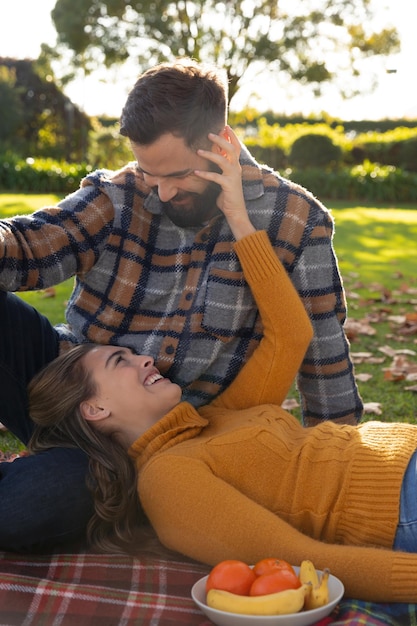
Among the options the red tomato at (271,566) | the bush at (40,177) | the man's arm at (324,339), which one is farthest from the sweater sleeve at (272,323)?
the bush at (40,177)

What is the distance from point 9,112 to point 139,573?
20330 mm

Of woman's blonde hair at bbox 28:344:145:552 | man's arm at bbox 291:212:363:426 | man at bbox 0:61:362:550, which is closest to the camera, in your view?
woman's blonde hair at bbox 28:344:145:552

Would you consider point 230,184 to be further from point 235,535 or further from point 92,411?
point 235,535

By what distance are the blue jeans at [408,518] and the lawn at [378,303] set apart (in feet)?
5.76

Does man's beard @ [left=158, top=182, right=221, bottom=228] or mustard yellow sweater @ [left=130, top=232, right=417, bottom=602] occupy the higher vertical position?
man's beard @ [left=158, top=182, right=221, bottom=228]

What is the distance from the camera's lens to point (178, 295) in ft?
10.8

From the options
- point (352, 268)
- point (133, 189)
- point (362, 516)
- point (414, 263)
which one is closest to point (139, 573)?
point (362, 516)

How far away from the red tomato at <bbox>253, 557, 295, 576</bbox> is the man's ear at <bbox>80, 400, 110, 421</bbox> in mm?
803

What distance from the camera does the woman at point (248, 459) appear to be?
8.09 ft

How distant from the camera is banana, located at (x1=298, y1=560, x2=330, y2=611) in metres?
2.24

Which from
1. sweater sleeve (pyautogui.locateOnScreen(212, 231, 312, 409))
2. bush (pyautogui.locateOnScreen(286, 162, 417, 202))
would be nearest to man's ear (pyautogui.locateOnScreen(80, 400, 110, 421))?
sweater sleeve (pyautogui.locateOnScreen(212, 231, 312, 409))

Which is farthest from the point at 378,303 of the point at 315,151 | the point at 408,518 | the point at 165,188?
the point at 315,151

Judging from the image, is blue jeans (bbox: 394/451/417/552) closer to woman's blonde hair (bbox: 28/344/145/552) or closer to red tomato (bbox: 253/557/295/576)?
red tomato (bbox: 253/557/295/576)

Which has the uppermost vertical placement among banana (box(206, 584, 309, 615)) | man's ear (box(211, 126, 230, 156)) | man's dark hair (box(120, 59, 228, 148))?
man's dark hair (box(120, 59, 228, 148))
